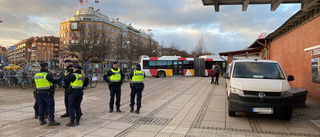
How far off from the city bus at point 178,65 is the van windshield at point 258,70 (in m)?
20.4

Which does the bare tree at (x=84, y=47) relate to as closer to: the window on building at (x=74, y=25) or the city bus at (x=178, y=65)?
the city bus at (x=178, y=65)

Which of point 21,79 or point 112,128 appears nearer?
point 112,128

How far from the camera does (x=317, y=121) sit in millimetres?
6289

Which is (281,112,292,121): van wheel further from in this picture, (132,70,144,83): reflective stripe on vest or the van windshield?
(132,70,144,83): reflective stripe on vest

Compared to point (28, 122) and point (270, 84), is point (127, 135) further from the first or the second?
point (270, 84)

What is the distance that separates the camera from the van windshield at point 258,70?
22.0ft

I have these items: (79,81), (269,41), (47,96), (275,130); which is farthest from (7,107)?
(269,41)

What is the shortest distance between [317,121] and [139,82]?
5513mm

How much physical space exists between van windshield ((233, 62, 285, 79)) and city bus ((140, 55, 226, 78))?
66.8 ft

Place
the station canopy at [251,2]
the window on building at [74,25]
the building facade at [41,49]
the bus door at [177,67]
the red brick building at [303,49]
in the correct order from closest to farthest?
the station canopy at [251,2]
the red brick building at [303,49]
the bus door at [177,67]
the window on building at [74,25]
the building facade at [41,49]

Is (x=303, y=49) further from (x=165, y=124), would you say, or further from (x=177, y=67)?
(x=177, y=67)

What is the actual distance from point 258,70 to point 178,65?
22009mm

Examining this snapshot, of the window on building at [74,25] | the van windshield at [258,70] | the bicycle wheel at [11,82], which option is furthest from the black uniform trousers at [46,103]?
the window on building at [74,25]

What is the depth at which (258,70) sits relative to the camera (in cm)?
696
